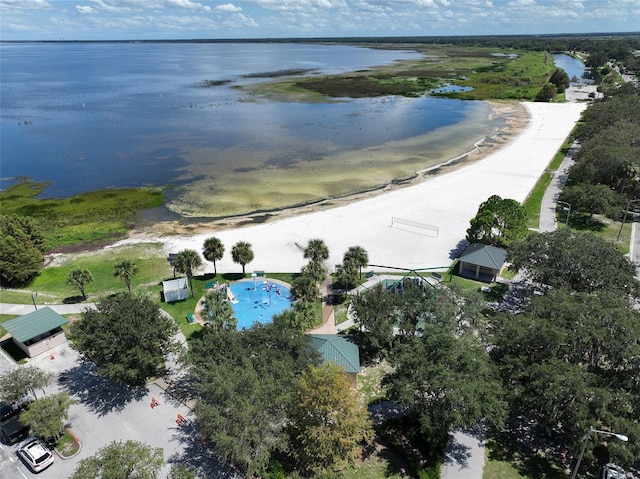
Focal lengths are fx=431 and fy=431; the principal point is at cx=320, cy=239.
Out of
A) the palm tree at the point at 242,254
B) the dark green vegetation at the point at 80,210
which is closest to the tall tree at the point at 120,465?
the palm tree at the point at 242,254

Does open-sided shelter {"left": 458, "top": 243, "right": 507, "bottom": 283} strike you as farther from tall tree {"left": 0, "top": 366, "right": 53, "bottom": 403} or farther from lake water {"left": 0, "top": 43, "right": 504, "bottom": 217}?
tall tree {"left": 0, "top": 366, "right": 53, "bottom": 403}

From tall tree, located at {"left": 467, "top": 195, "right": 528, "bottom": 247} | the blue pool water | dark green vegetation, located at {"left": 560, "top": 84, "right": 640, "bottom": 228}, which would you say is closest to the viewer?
the blue pool water

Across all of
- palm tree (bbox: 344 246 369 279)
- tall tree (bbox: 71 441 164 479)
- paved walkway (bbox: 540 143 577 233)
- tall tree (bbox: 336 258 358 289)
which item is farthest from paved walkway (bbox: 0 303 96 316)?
paved walkway (bbox: 540 143 577 233)

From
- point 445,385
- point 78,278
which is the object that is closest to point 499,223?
point 445,385

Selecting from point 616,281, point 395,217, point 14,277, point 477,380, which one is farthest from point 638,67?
point 14,277

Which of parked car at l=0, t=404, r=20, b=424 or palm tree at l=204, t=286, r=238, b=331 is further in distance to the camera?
palm tree at l=204, t=286, r=238, b=331

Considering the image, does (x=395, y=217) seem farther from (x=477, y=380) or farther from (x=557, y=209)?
(x=477, y=380)
